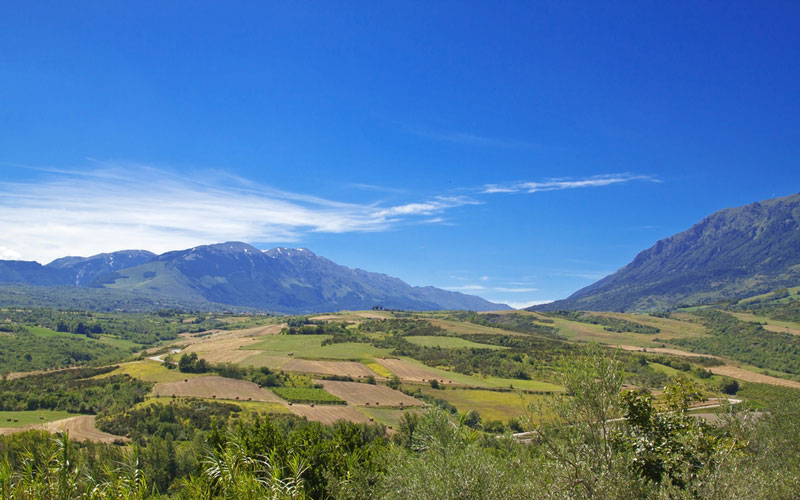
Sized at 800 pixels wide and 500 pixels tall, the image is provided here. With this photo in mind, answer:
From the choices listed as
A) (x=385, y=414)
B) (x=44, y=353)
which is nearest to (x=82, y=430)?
(x=385, y=414)

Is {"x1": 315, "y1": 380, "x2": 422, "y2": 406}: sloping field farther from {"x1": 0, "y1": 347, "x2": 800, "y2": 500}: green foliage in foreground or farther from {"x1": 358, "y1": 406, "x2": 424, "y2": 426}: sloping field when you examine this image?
{"x1": 0, "y1": 347, "x2": 800, "y2": 500}: green foliage in foreground

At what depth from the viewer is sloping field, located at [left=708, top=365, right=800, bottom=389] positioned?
11641 cm

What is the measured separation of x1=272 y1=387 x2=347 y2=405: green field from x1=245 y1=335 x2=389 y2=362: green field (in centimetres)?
4028

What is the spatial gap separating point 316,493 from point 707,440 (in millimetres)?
25495

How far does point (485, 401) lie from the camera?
10162 cm

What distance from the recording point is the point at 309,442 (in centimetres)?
3934

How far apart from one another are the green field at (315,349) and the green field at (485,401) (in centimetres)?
4588

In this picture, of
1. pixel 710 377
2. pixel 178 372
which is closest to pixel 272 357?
pixel 178 372

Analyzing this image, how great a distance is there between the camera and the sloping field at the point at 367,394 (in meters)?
99.6

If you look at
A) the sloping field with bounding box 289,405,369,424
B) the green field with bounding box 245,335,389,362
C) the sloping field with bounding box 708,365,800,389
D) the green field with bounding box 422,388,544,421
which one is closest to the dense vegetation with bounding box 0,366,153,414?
the sloping field with bounding box 289,405,369,424

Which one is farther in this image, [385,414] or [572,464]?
[385,414]

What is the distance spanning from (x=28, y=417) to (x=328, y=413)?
5716 cm

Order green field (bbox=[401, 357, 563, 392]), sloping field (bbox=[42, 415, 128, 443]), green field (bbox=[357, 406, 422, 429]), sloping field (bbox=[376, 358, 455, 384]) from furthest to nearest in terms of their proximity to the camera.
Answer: sloping field (bbox=[376, 358, 455, 384]) → green field (bbox=[401, 357, 563, 392]) → green field (bbox=[357, 406, 422, 429]) → sloping field (bbox=[42, 415, 128, 443])

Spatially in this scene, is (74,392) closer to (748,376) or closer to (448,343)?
(448,343)
